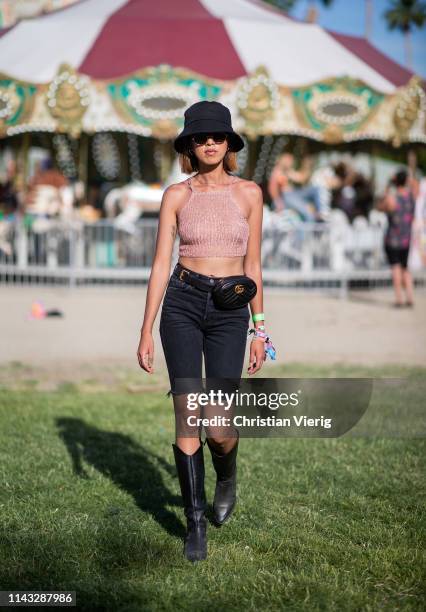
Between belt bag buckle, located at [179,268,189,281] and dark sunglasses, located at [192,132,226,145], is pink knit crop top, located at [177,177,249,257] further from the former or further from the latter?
dark sunglasses, located at [192,132,226,145]

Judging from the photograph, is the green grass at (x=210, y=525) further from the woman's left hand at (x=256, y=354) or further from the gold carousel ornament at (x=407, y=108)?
the gold carousel ornament at (x=407, y=108)

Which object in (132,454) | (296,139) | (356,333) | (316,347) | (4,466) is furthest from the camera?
(296,139)

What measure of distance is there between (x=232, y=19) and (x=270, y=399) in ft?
48.6

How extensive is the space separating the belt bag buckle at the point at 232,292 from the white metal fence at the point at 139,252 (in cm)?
1056

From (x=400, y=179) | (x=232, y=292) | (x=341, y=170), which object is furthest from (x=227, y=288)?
(x=341, y=170)

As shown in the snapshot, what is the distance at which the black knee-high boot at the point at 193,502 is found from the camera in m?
3.50

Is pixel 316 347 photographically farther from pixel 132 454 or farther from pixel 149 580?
pixel 149 580

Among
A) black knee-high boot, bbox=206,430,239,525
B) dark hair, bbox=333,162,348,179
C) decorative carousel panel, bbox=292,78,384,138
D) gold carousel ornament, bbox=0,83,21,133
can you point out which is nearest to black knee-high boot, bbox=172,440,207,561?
black knee-high boot, bbox=206,430,239,525

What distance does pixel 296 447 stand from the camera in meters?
5.34

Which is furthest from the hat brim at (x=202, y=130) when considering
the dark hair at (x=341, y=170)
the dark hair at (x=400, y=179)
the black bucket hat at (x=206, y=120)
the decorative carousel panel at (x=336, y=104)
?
Result: the dark hair at (x=341, y=170)

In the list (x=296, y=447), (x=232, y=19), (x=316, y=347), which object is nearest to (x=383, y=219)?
(x=232, y=19)

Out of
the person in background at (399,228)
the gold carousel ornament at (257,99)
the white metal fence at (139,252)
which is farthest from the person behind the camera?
the gold carousel ornament at (257,99)

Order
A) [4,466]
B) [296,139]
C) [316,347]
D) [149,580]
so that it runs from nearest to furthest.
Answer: [149,580], [4,466], [316,347], [296,139]

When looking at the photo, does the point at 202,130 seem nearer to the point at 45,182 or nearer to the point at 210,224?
the point at 210,224
